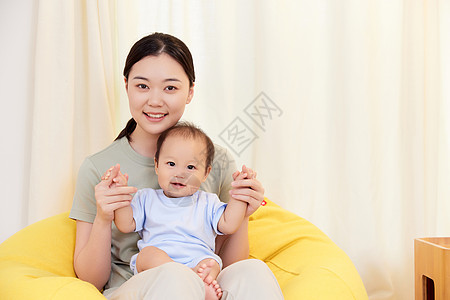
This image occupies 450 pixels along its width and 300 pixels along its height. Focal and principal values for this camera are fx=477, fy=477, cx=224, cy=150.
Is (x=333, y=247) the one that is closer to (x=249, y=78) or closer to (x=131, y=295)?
(x=131, y=295)

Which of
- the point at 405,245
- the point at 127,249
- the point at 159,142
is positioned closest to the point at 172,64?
the point at 159,142

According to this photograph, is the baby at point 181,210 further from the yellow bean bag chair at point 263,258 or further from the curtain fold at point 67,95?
the curtain fold at point 67,95

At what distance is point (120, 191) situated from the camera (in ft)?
4.60

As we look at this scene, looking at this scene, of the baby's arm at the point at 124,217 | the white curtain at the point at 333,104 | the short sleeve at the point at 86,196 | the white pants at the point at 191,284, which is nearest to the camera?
the white pants at the point at 191,284

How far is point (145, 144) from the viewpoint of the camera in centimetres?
169

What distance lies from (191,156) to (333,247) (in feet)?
2.12

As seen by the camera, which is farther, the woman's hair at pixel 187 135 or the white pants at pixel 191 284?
the woman's hair at pixel 187 135

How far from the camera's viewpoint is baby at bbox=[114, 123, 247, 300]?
58.1 inches

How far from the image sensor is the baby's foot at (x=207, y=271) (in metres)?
1.31

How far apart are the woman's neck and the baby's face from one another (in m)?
0.17

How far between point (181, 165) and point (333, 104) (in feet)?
3.87

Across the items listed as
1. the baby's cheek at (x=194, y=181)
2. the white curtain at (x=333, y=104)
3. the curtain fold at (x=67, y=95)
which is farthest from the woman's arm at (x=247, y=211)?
the curtain fold at (x=67, y=95)

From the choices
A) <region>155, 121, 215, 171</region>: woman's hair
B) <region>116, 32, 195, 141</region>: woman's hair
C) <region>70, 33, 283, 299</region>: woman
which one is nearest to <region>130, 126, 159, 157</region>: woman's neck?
<region>70, 33, 283, 299</region>: woman

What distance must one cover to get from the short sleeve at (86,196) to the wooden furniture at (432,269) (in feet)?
4.46
